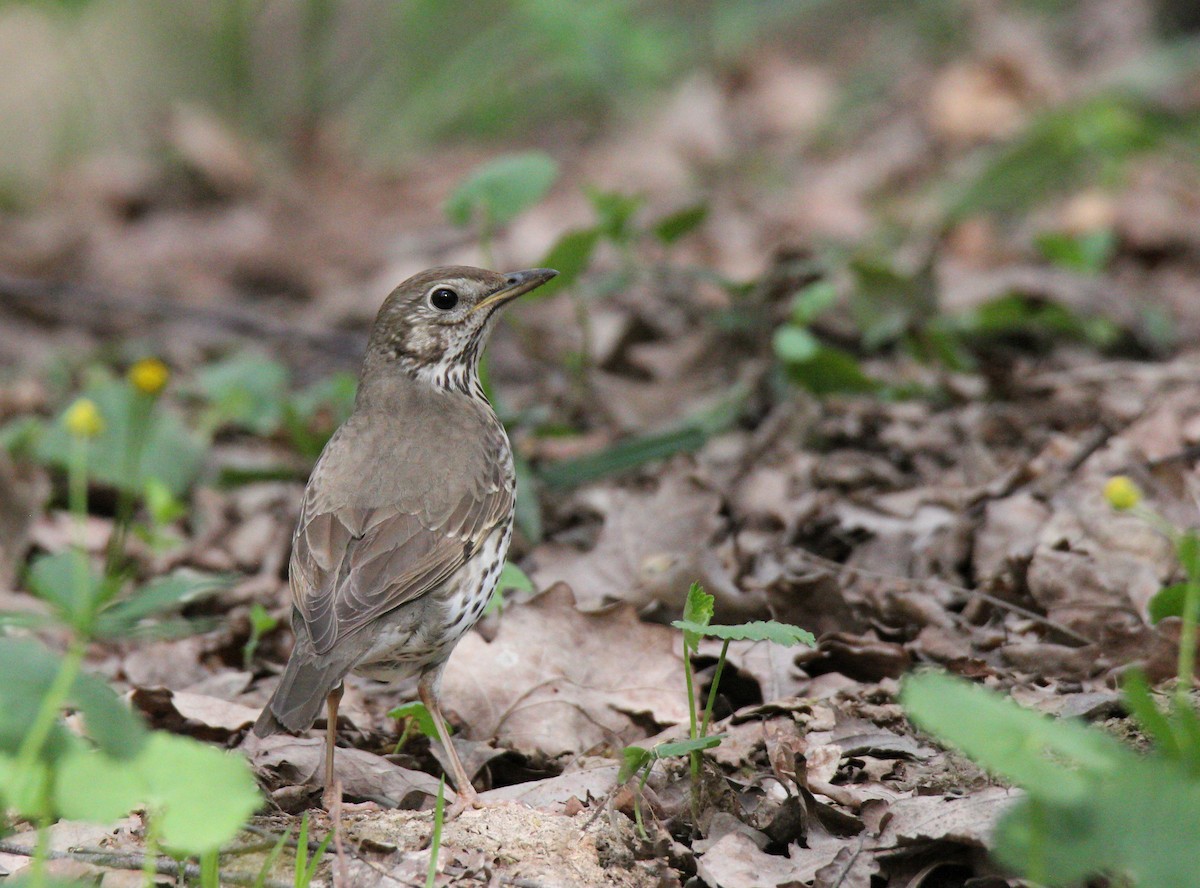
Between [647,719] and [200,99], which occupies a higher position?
[200,99]

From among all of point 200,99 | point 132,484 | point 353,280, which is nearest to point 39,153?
point 200,99

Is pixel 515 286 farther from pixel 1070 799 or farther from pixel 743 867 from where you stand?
pixel 1070 799

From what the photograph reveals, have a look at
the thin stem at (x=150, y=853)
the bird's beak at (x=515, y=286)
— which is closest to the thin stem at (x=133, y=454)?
the bird's beak at (x=515, y=286)

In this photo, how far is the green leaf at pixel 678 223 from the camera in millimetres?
6586

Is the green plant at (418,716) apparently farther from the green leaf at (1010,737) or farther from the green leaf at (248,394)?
the green leaf at (248,394)

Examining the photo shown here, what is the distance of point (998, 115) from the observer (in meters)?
10.7

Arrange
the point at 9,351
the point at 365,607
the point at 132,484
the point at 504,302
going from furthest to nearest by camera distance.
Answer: the point at 9,351 → the point at 132,484 → the point at 504,302 → the point at 365,607

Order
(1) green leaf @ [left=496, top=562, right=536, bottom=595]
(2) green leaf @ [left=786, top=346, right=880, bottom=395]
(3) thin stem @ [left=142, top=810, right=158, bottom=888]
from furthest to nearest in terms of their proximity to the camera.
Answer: (2) green leaf @ [left=786, top=346, right=880, bottom=395], (1) green leaf @ [left=496, top=562, right=536, bottom=595], (3) thin stem @ [left=142, top=810, right=158, bottom=888]

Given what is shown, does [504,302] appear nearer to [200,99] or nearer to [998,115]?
[998,115]

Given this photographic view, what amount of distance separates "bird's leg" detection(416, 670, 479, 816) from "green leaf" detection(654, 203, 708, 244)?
3.16 meters

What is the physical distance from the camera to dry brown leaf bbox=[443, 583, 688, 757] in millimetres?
4121

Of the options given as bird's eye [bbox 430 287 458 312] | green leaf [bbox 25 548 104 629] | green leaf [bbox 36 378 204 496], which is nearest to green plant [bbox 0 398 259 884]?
green leaf [bbox 25 548 104 629]

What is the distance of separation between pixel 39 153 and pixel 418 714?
10.2m

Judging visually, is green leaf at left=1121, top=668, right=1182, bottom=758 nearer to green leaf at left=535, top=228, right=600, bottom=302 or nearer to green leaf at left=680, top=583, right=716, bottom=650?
green leaf at left=680, top=583, right=716, bottom=650
